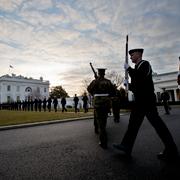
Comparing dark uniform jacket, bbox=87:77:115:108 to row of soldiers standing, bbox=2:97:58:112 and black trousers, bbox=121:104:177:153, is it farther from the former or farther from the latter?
row of soldiers standing, bbox=2:97:58:112

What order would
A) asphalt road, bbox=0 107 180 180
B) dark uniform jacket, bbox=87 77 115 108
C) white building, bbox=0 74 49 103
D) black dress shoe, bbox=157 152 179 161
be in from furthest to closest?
white building, bbox=0 74 49 103, dark uniform jacket, bbox=87 77 115 108, black dress shoe, bbox=157 152 179 161, asphalt road, bbox=0 107 180 180

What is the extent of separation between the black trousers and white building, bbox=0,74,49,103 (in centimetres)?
9216

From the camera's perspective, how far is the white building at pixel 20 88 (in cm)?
9238

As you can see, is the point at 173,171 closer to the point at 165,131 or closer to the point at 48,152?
the point at 165,131

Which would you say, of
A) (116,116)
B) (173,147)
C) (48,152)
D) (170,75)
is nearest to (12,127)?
(116,116)

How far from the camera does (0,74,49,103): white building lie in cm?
9238

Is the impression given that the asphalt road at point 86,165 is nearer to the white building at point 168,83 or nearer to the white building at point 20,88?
the white building at point 168,83

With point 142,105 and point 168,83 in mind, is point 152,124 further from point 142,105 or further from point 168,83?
point 168,83

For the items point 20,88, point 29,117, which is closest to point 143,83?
point 29,117

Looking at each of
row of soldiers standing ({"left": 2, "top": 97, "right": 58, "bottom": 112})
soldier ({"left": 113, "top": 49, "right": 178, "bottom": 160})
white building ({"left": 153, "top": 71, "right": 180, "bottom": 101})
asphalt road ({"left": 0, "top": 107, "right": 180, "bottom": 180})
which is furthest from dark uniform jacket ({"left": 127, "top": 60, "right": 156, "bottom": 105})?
white building ({"left": 153, "top": 71, "right": 180, "bottom": 101})

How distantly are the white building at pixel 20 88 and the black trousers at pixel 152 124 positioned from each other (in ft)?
302

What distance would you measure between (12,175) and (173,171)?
230 cm

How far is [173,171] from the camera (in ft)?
10.3

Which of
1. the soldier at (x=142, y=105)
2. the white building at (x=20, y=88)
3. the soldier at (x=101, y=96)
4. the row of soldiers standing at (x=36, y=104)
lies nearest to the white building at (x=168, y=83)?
the row of soldiers standing at (x=36, y=104)
